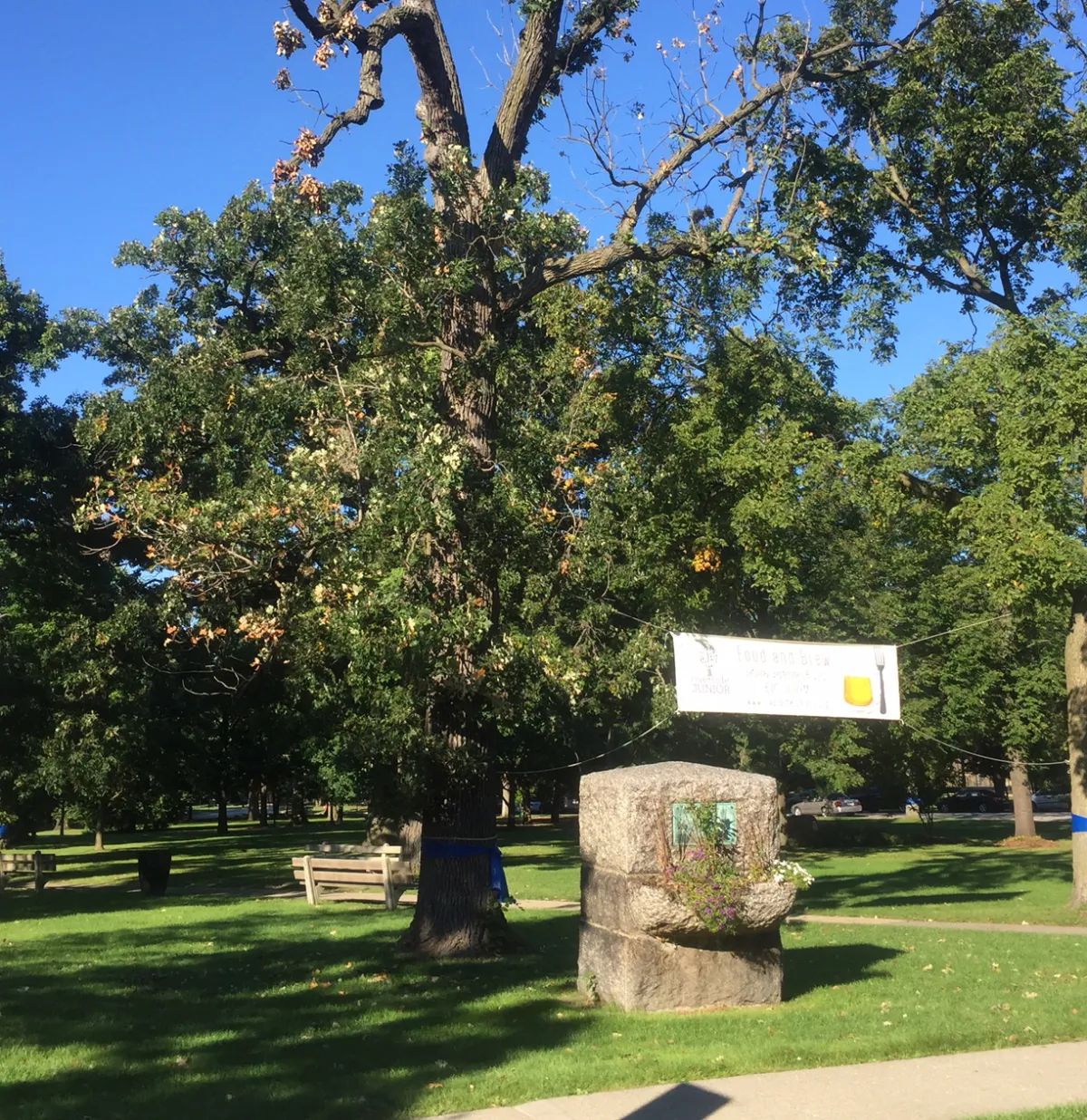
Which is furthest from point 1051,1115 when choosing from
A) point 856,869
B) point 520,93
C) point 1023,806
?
point 1023,806

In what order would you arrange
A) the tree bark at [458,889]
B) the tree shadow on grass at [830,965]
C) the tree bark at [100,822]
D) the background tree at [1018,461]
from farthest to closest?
the tree bark at [100,822] → the background tree at [1018,461] → the tree bark at [458,889] → the tree shadow on grass at [830,965]

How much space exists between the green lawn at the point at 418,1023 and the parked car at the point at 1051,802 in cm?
5544

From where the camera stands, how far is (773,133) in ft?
49.4

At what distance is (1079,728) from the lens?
15.8 meters

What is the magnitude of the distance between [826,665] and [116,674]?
1443 centimetres

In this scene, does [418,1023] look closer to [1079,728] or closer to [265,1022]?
[265,1022]

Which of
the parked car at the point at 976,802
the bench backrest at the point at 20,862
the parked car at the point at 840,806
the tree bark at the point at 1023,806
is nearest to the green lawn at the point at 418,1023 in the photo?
the bench backrest at the point at 20,862

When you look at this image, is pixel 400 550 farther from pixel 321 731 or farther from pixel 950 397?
pixel 321 731

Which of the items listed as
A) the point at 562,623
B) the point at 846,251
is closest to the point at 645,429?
the point at 846,251

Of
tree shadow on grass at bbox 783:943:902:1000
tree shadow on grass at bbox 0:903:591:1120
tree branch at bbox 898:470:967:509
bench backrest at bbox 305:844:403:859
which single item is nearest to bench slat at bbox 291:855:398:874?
bench backrest at bbox 305:844:403:859

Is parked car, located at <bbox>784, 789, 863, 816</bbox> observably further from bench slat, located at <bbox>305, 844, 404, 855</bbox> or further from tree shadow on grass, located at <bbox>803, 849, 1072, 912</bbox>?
bench slat, located at <bbox>305, 844, 404, 855</bbox>

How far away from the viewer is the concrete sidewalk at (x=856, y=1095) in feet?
19.2

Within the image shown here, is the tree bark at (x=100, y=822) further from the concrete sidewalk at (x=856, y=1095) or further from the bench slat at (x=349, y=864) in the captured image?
the concrete sidewalk at (x=856, y=1095)

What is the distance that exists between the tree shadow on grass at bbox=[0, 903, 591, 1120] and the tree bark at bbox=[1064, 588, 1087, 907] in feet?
24.9
